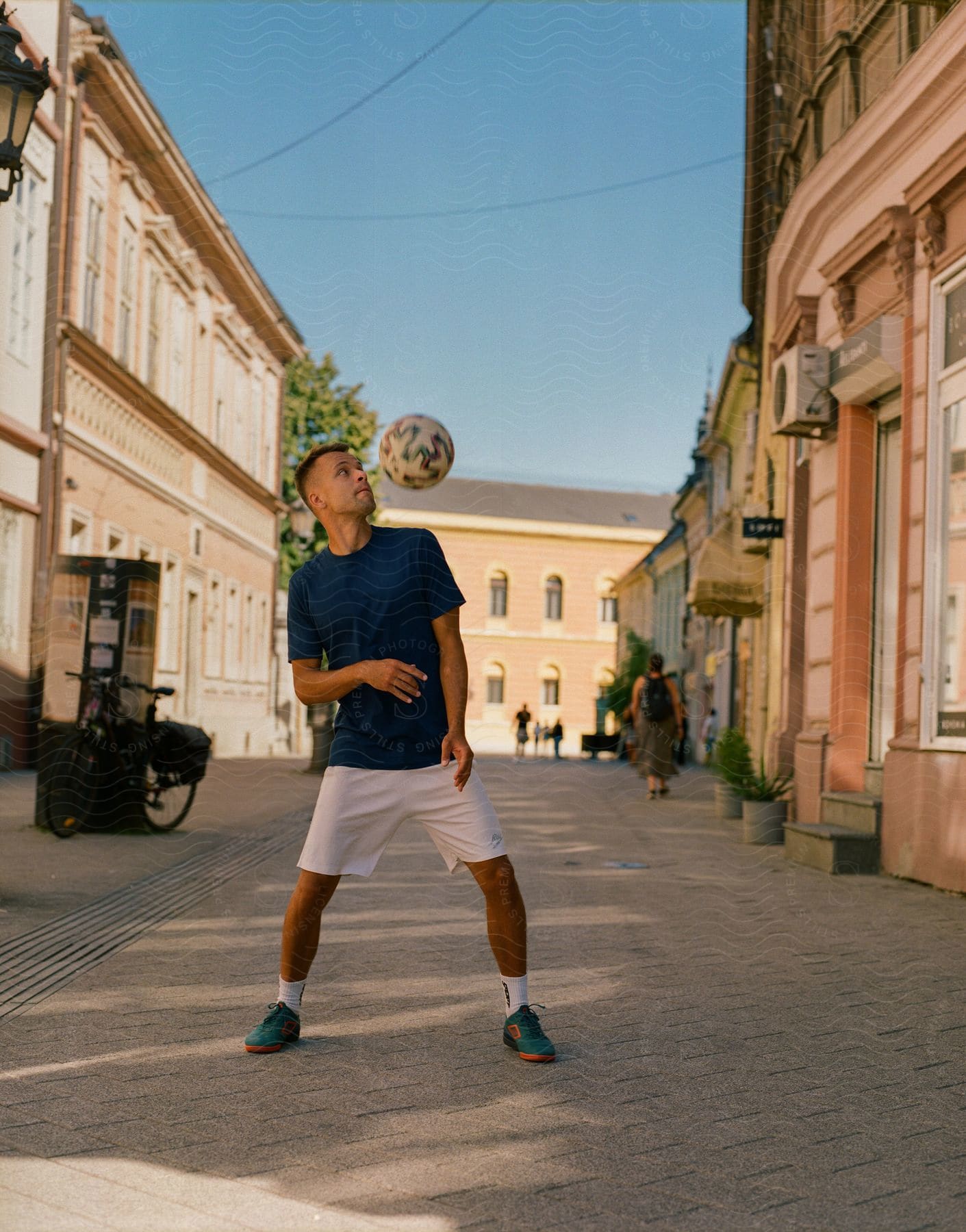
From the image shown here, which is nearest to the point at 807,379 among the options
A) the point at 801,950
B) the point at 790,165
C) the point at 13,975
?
the point at 790,165

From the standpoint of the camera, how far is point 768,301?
16844mm

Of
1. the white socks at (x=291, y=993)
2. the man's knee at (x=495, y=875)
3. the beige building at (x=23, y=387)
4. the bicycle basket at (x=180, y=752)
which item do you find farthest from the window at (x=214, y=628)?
the man's knee at (x=495, y=875)

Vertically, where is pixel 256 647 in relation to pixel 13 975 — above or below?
above

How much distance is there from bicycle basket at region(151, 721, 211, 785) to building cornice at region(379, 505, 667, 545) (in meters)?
2.18

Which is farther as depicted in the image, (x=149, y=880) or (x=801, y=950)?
(x=149, y=880)

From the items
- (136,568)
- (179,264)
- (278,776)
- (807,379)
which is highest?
(179,264)

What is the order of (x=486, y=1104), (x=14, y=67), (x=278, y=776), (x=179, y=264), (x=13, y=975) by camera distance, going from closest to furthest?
(x=486, y=1104), (x=13, y=975), (x=14, y=67), (x=278, y=776), (x=179, y=264)

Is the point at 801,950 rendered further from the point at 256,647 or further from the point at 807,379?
the point at 256,647

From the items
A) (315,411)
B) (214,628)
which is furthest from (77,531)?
(315,411)

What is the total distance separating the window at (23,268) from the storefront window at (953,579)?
496 inches

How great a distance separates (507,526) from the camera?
9422 millimetres

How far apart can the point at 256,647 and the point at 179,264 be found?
10.0 metres

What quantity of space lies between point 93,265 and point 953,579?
15.7m

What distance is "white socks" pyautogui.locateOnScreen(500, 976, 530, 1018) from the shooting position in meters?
4.41
